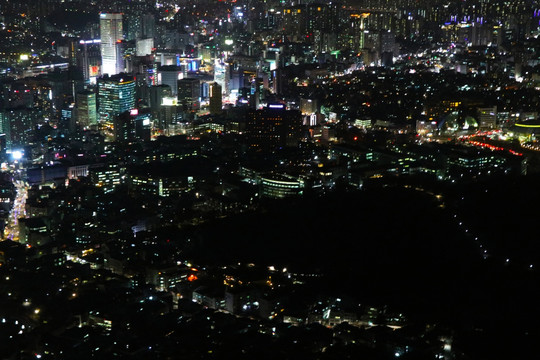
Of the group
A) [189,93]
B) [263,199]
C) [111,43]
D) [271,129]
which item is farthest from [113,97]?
[263,199]

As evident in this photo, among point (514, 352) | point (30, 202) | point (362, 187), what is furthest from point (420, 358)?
point (30, 202)

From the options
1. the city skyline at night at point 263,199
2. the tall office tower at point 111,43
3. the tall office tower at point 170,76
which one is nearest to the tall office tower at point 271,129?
the city skyline at night at point 263,199

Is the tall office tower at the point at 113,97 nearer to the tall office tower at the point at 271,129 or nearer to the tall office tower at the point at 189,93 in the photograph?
the tall office tower at the point at 189,93

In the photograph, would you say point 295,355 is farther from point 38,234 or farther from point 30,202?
point 30,202

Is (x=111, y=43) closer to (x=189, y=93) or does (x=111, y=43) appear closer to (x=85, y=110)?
(x=189, y=93)

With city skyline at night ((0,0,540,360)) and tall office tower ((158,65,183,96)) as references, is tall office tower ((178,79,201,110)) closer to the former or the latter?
city skyline at night ((0,0,540,360))

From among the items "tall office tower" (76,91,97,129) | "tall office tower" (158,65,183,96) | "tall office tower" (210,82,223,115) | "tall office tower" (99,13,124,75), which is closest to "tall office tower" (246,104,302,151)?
"tall office tower" (210,82,223,115)
